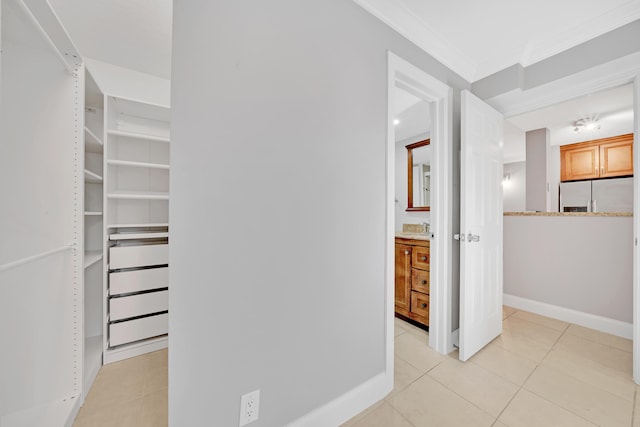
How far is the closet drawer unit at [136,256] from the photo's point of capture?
1804 mm

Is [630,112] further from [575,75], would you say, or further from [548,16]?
[548,16]

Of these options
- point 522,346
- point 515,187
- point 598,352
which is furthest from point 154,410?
point 515,187

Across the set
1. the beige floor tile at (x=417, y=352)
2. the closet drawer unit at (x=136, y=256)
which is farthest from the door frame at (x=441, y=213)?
the closet drawer unit at (x=136, y=256)

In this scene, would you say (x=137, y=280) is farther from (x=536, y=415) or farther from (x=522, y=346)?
(x=522, y=346)

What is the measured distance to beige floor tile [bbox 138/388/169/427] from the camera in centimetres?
129

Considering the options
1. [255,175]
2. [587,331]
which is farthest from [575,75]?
[255,175]

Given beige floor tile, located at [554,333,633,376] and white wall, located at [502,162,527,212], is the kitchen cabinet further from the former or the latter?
white wall, located at [502,162,527,212]

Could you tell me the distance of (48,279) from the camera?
1.23 metres

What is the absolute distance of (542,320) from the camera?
102 inches

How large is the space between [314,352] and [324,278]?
14.3 inches

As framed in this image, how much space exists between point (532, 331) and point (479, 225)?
1.33 m

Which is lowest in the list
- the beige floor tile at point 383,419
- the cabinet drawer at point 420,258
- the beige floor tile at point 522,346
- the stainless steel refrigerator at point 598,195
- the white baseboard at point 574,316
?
the beige floor tile at point 383,419

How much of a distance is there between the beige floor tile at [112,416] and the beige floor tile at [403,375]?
4.73 feet

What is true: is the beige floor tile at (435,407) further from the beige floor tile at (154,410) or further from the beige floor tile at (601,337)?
the beige floor tile at (601,337)
